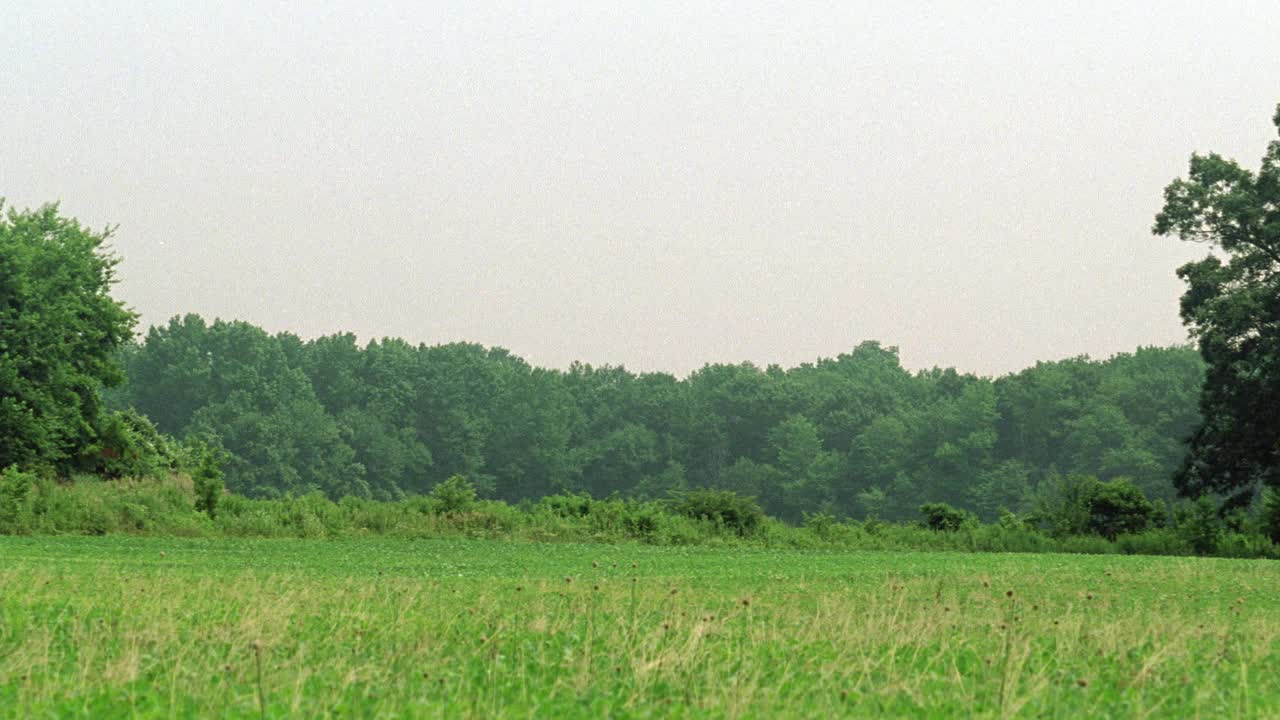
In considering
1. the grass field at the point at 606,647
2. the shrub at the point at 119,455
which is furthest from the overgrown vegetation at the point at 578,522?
the grass field at the point at 606,647

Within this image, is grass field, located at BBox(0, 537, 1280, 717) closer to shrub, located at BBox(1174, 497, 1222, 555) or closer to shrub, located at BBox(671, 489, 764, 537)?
shrub, located at BBox(1174, 497, 1222, 555)

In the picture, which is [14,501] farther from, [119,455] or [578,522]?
[578,522]

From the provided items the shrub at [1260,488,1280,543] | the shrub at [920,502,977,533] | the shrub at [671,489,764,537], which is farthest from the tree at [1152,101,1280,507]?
the shrub at [671,489,764,537]

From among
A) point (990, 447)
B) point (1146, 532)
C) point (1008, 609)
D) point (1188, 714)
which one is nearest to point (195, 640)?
point (1188, 714)

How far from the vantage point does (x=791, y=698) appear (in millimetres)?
9266

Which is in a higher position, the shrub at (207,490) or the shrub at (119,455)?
the shrub at (119,455)

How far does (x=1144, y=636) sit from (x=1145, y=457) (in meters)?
63.8

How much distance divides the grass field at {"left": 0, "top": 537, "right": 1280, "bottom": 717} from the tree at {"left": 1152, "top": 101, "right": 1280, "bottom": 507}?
65.9ft

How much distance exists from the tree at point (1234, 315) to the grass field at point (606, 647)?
20.1m

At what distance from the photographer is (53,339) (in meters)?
41.1

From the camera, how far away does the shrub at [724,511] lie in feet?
128

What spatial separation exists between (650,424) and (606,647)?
85654 mm

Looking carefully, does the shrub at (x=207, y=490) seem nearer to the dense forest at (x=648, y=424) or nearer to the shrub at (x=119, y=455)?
the shrub at (x=119, y=455)

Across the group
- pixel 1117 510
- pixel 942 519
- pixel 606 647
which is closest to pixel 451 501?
pixel 942 519
